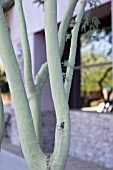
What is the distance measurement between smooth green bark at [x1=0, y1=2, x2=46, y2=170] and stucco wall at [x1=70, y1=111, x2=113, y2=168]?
454 cm

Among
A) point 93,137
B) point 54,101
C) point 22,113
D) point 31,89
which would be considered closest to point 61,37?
point 31,89

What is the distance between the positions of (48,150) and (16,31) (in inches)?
166

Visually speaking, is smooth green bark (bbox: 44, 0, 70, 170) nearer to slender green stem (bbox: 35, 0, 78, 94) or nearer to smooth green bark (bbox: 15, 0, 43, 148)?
smooth green bark (bbox: 15, 0, 43, 148)

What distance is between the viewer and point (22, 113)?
357 centimetres

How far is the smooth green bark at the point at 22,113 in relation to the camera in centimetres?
355

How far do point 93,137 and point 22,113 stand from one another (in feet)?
17.3

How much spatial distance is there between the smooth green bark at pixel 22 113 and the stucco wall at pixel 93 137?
454cm

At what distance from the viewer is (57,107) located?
11.5 ft

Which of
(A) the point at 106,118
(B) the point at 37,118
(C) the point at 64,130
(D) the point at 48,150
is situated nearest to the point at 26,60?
(B) the point at 37,118

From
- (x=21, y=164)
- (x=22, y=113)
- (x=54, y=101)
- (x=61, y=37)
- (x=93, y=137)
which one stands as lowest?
(x=21, y=164)

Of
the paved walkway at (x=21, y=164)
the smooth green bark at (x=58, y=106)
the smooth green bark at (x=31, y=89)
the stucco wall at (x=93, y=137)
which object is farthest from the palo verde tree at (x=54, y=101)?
the stucco wall at (x=93, y=137)

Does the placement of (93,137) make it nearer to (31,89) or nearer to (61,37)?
(61,37)

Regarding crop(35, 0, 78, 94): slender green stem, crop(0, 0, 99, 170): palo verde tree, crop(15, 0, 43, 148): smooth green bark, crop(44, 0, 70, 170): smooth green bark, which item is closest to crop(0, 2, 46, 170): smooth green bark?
crop(0, 0, 99, 170): palo verde tree

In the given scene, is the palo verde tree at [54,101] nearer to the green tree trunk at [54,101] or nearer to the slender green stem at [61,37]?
the green tree trunk at [54,101]
